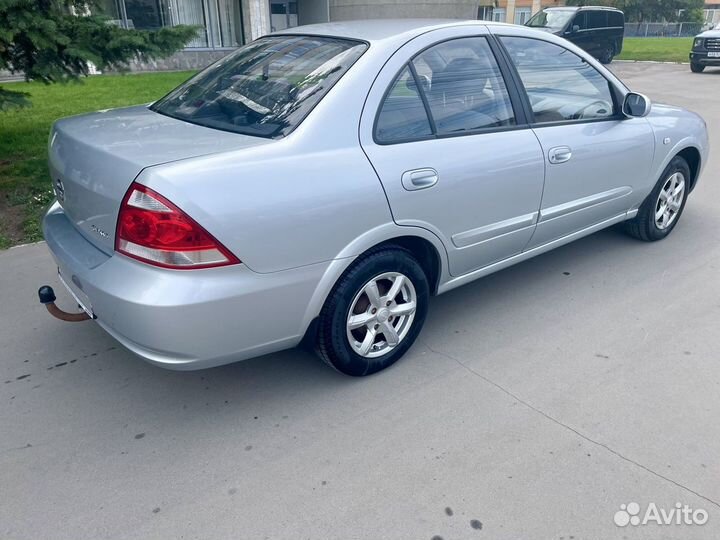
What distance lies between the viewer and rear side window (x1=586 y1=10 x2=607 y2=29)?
1802 centimetres

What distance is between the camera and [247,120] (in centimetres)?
286

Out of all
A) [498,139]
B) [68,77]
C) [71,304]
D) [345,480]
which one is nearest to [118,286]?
[345,480]

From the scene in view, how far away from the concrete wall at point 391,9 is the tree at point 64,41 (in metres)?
15.7

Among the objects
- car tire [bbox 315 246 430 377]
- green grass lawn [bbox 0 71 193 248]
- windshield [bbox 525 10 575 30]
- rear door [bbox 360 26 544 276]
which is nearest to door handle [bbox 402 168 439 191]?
rear door [bbox 360 26 544 276]

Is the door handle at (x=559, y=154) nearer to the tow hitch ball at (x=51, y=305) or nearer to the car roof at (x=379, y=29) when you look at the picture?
the car roof at (x=379, y=29)

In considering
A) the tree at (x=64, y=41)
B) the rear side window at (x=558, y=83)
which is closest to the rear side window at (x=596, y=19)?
the tree at (x=64, y=41)

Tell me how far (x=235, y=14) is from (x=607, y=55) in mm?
12032

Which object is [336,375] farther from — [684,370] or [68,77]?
[68,77]

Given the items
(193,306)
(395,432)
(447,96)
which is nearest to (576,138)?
(447,96)

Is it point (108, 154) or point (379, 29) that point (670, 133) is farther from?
point (108, 154)

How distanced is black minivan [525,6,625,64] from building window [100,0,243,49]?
883 centimetres

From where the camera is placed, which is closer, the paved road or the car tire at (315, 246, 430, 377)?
the paved road

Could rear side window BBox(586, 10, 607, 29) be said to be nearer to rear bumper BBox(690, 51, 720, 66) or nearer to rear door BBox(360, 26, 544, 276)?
rear bumper BBox(690, 51, 720, 66)

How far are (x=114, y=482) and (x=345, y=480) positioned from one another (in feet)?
3.08
